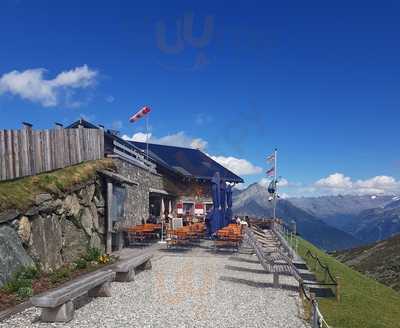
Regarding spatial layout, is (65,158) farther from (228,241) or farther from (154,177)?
(154,177)

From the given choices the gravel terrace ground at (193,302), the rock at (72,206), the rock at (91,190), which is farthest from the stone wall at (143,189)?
the gravel terrace ground at (193,302)

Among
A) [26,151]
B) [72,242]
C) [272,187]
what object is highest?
[26,151]

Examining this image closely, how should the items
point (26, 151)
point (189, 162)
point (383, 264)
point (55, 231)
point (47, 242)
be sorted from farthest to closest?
1. point (189, 162)
2. point (383, 264)
3. point (55, 231)
4. point (26, 151)
5. point (47, 242)

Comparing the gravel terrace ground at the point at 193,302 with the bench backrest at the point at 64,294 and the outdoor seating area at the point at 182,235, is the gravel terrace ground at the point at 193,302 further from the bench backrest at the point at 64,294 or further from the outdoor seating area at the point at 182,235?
the outdoor seating area at the point at 182,235

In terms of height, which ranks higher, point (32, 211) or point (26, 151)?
point (26, 151)

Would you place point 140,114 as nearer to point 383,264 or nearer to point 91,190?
point 91,190

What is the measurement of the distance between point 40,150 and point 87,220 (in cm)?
313

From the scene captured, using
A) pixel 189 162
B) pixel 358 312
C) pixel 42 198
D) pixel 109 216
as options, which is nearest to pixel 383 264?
pixel 189 162

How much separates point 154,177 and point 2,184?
15.1 metres

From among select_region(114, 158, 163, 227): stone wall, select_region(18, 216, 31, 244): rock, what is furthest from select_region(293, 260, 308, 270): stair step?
select_region(18, 216, 31, 244): rock

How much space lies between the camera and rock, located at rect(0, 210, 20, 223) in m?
9.08

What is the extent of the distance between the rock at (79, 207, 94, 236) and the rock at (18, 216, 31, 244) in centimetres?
328

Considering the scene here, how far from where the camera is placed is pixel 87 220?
45.1 ft

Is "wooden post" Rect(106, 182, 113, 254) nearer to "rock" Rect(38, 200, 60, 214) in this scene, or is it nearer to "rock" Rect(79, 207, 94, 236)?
"rock" Rect(79, 207, 94, 236)
